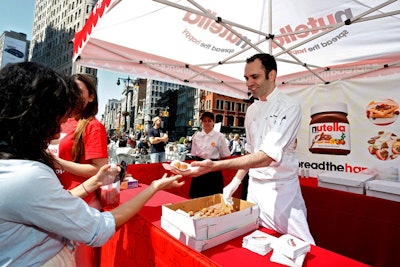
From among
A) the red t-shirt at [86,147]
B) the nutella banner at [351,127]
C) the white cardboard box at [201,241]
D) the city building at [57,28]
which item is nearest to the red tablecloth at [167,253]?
the white cardboard box at [201,241]

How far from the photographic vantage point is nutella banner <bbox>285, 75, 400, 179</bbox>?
347 centimetres

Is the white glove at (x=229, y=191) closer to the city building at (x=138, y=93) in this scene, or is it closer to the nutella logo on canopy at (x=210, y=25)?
the nutella logo on canopy at (x=210, y=25)

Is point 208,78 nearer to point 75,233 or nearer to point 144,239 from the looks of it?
point 144,239

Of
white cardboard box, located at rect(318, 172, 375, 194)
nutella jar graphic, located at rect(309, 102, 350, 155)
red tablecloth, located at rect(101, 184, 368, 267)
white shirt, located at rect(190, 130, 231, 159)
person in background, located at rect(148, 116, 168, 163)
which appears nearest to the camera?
red tablecloth, located at rect(101, 184, 368, 267)

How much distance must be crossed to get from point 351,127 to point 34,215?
4.47m

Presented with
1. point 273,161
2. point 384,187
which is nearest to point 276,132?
point 273,161

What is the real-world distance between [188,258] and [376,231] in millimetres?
2669

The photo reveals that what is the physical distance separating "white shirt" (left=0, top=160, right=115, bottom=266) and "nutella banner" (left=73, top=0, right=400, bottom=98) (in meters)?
2.25

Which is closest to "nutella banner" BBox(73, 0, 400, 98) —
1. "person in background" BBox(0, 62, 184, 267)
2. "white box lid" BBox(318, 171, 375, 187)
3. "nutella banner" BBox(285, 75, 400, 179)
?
"nutella banner" BBox(285, 75, 400, 179)

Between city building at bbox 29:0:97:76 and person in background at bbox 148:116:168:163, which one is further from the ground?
city building at bbox 29:0:97:76

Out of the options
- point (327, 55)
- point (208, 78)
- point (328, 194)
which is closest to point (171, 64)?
point (208, 78)

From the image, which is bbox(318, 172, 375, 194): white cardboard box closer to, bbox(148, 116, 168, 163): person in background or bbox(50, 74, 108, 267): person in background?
bbox(50, 74, 108, 267): person in background

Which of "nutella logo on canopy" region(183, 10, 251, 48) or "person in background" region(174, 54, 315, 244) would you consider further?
"nutella logo on canopy" region(183, 10, 251, 48)

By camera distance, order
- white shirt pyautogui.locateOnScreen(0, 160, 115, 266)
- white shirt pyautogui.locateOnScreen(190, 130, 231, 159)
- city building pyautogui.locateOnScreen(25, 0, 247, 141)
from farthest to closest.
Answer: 1. city building pyautogui.locateOnScreen(25, 0, 247, 141)
2. white shirt pyautogui.locateOnScreen(190, 130, 231, 159)
3. white shirt pyautogui.locateOnScreen(0, 160, 115, 266)
